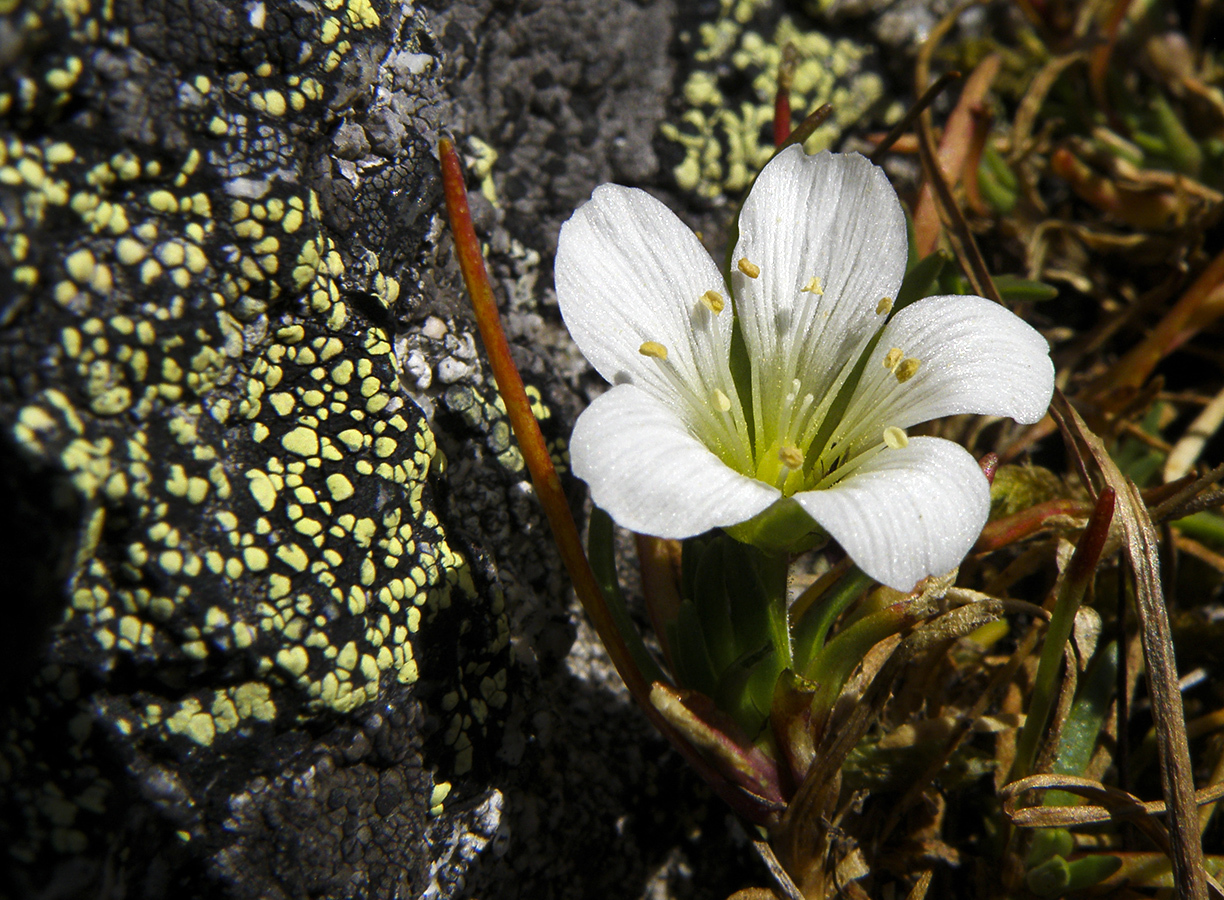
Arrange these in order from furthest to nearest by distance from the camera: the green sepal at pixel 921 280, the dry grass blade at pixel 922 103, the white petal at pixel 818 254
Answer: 1. the dry grass blade at pixel 922 103
2. the green sepal at pixel 921 280
3. the white petal at pixel 818 254

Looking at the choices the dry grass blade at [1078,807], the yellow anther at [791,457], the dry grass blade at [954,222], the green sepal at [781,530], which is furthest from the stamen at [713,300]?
the dry grass blade at [1078,807]

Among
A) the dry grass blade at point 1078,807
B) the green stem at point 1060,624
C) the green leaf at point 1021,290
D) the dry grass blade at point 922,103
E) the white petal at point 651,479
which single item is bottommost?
the dry grass blade at point 1078,807

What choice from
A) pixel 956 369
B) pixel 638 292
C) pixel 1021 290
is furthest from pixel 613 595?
pixel 1021 290

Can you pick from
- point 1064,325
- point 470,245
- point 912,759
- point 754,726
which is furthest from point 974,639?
point 470,245

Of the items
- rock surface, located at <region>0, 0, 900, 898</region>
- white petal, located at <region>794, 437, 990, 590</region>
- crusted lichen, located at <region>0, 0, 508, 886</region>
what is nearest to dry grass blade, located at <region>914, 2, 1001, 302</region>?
white petal, located at <region>794, 437, 990, 590</region>

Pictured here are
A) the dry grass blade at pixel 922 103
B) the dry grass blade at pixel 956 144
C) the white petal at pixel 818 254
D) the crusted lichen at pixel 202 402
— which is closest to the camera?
the crusted lichen at pixel 202 402

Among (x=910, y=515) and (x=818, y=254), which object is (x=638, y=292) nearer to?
(x=818, y=254)

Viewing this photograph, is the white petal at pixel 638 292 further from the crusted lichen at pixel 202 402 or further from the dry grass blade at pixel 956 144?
the dry grass blade at pixel 956 144

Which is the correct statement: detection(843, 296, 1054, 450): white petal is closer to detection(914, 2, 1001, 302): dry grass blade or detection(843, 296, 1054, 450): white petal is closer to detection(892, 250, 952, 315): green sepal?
detection(892, 250, 952, 315): green sepal
